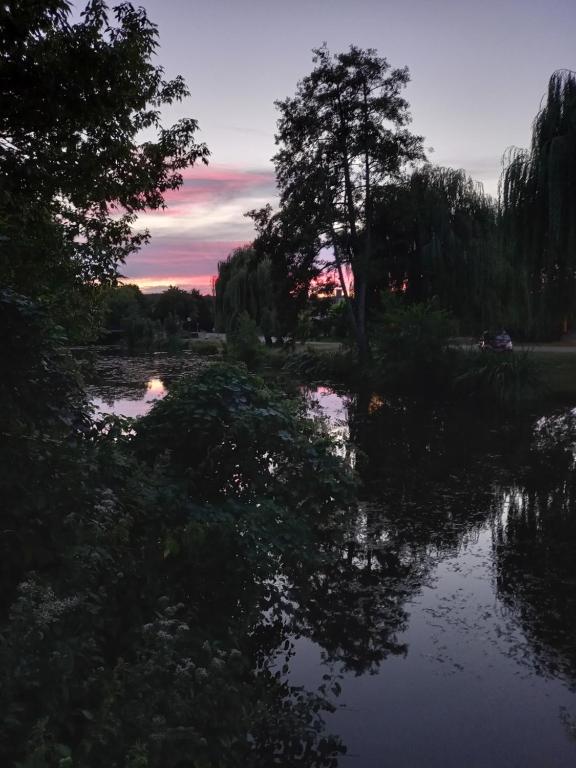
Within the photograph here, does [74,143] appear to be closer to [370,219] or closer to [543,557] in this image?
[543,557]

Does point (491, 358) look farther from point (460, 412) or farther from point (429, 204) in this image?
point (429, 204)

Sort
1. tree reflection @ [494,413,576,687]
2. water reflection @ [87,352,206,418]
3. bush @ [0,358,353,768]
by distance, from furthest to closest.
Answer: water reflection @ [87,352,206,418], tree reflection @ [494,413,576,687], bush @ [0,358,353,768]

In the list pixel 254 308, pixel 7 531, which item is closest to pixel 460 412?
pixel 7 531

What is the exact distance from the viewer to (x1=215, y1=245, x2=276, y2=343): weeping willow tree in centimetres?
4350

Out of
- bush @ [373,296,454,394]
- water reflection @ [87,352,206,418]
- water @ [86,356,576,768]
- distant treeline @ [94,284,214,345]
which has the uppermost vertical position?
distant treeline @ [94,284,214,345]

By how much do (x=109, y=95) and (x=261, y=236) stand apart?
20609 mm

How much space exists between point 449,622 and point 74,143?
8855mm

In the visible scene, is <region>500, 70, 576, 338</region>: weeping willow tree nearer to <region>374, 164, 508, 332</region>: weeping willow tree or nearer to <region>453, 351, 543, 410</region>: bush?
<region>453, 351, 543, 410</region>: bush

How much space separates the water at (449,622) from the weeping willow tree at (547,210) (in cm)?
566

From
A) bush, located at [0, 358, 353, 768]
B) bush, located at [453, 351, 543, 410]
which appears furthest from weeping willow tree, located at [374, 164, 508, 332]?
bush, located at [0, 358, 353, 768]

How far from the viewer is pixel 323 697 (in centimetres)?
492

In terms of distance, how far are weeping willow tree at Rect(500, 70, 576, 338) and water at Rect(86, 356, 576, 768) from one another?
18.6 feet

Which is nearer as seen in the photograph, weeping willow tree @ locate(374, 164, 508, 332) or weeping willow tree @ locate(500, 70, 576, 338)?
weeping willow tree @ locate(500, 70, 576, 338)

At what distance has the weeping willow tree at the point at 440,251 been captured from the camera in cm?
2916
